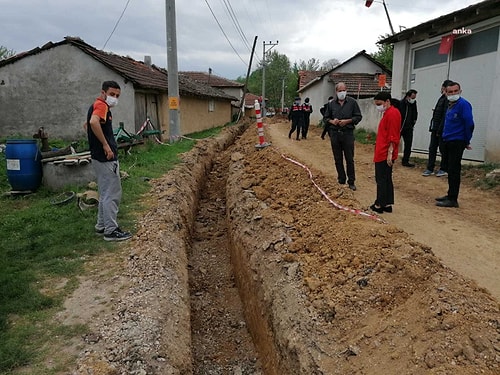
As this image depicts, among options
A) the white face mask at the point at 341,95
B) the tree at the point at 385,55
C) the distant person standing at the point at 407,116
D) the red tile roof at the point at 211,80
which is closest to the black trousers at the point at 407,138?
the distant person standing at the point at 407,116

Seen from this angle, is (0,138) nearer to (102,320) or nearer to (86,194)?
(86,194)

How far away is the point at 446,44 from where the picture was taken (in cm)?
950

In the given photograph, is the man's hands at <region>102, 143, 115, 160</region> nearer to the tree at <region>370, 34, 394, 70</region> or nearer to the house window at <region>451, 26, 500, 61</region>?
the house window at <region>451, 26, 500, 61</region>

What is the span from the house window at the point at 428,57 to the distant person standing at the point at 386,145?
5726 millimetres

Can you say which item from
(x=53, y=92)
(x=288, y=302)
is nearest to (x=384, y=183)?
(x=288, y=302)

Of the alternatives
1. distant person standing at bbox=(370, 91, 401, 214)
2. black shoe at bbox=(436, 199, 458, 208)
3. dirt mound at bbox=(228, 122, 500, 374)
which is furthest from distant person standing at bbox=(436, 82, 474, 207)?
dirt mound at bbox=(228, 122, 500, 374)

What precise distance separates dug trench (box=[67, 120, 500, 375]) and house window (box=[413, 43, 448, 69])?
5.95 meters

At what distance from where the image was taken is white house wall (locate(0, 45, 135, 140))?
14.7 meters

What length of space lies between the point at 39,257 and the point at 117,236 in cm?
92

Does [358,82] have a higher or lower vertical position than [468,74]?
higher

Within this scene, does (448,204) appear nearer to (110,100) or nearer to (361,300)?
(361,300)

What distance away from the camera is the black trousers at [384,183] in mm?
5477

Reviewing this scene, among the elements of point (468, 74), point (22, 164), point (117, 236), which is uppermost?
point (468, 74)

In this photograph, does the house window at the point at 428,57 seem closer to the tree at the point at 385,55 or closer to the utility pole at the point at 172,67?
the utility pole at the point at 172,67
